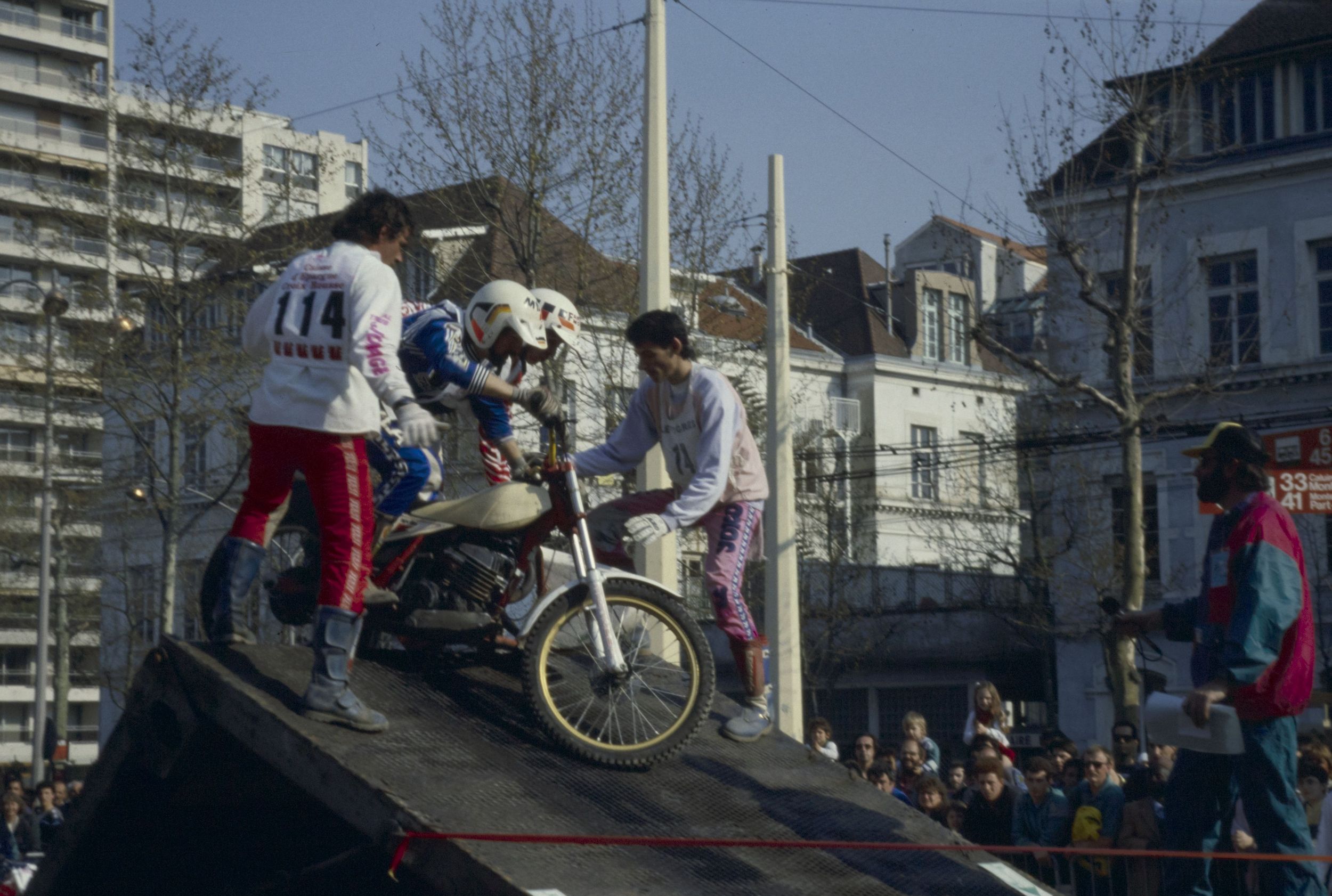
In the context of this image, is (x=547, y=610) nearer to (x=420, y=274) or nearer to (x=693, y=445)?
(x=693, y=445)

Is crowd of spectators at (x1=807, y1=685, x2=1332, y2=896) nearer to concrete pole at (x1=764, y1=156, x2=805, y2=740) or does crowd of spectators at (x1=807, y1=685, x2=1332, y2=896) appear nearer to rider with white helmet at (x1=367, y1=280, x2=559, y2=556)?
concrete pole at (x1=764, y1=156, x2=805, y2=740)

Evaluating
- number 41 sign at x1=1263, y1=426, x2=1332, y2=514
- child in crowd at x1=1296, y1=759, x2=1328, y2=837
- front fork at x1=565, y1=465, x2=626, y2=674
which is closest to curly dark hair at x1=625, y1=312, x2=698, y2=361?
front fork at x1=565, y1=465, x2=626, y2=674

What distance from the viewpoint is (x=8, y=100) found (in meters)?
75.9

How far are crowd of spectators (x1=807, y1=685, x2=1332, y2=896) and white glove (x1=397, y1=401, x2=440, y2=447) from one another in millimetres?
3270

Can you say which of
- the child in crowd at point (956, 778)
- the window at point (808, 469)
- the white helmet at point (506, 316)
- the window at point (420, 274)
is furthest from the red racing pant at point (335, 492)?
the window at point (808, 469)

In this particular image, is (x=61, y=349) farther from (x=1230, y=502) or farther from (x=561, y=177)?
(x=1230, y=502)

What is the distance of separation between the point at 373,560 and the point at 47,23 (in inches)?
3094

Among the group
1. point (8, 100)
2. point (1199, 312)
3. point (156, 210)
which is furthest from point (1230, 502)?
point (8, 100)

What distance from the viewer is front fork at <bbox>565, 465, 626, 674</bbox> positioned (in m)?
6.37

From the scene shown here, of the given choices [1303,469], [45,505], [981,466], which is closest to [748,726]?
[1303,469]

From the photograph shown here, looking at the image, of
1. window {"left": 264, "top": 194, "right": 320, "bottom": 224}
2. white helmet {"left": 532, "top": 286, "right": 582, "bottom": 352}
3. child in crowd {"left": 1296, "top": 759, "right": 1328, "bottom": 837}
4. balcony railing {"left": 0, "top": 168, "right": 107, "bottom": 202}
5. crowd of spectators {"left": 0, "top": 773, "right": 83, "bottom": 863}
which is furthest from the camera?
balcony railing {"left": 0, "top": 168, "right": 107, "bottom": 202}

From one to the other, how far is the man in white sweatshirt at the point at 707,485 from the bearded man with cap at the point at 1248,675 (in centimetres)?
193

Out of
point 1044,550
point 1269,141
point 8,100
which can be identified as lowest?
point 1044,550

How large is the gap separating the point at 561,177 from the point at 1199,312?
16.5m
